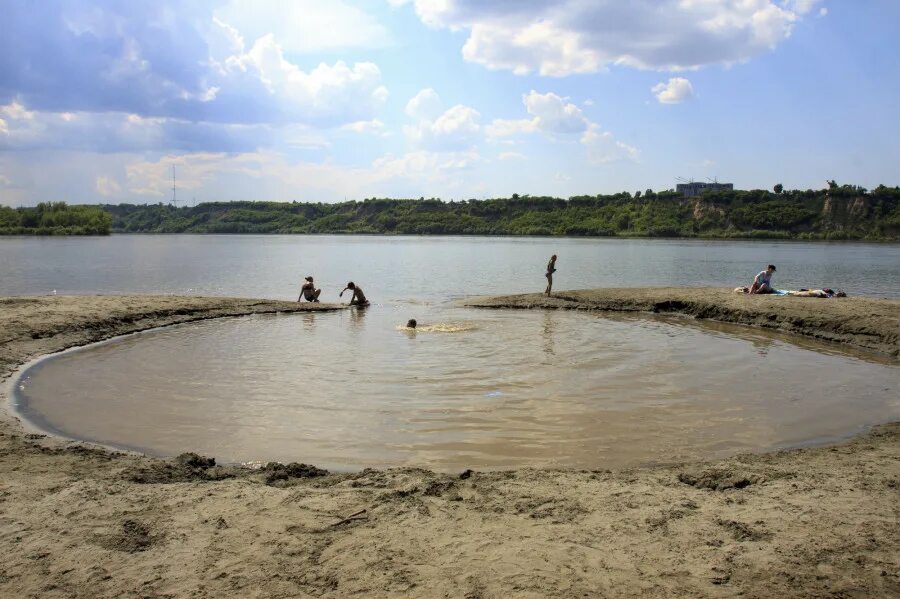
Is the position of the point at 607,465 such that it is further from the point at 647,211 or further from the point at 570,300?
the point at 647,211

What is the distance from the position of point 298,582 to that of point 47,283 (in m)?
37.5

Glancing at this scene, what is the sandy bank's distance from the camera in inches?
647

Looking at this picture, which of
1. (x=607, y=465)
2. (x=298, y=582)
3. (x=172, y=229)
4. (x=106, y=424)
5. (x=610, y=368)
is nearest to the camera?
(x=298, y=582)

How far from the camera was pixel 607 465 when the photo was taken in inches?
316

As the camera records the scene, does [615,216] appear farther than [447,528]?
Yes

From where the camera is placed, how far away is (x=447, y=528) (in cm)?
561

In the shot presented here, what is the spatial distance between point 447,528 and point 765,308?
58.1 feet

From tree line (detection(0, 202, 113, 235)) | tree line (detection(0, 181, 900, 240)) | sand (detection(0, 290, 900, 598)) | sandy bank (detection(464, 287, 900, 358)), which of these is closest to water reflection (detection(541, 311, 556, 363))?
sandy bank (detection(464, 287, 900, 358))

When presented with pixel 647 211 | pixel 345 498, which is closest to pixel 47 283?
pixel 345 498

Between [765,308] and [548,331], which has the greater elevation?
[765,308]

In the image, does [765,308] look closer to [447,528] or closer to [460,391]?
[460,391]

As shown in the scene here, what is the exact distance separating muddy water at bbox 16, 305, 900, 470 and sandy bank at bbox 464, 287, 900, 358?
124 centimetres

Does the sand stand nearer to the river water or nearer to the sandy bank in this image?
the river water

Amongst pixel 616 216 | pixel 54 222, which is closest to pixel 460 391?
pixel 616 216
